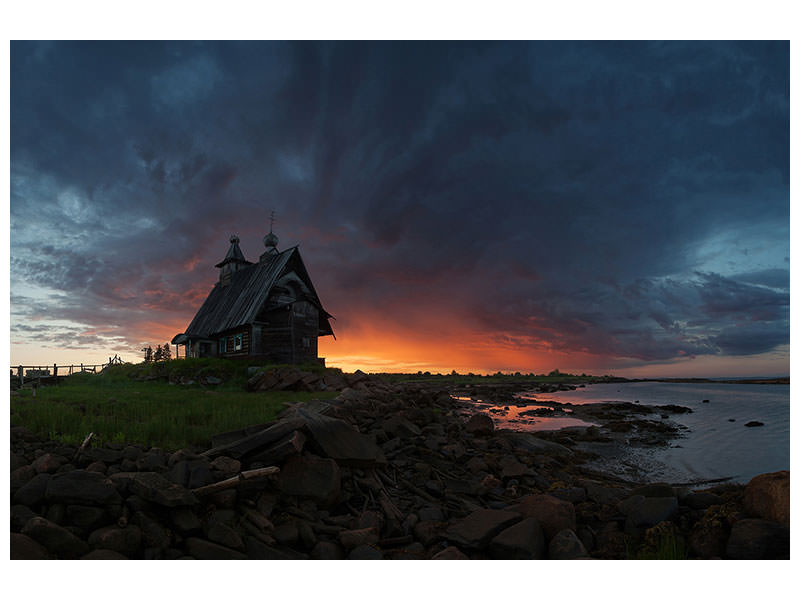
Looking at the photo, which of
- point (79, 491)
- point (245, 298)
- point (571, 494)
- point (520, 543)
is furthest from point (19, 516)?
point (245, 298)

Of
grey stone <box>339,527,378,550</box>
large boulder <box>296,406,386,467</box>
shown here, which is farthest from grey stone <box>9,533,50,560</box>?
large boulder <box>296,406,386,467</box>

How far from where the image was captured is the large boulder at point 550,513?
18.1 ft

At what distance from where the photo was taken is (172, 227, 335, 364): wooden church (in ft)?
97.9

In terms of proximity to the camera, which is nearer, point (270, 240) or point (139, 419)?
point (139, 419)

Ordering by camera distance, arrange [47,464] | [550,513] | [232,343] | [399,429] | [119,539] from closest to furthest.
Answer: [119,539] < [550,513] < [47,464] < [399,429] < [232,343]

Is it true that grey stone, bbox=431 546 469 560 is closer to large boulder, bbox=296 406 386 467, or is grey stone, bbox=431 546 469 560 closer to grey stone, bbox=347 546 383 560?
grey stone, bbox=347 546 383 560

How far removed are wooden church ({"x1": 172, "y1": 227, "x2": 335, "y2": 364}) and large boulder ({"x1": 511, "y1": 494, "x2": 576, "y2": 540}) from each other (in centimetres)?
2581

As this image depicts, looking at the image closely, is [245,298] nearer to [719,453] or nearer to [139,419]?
[139,419]

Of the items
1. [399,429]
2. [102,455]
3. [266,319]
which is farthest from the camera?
[266,319]

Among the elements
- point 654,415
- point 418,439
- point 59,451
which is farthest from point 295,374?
point 654,415

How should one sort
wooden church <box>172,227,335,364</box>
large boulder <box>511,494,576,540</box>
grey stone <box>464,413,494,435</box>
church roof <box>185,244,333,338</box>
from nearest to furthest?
large boulder <box>511,494,576,540</box>
grey stone <box>464,413,494,435</box>
wooden church <box>172,227,335,364</box>
church roof <box>185,244,333,338</box>

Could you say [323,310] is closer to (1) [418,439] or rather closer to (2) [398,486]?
(1) [418,439]

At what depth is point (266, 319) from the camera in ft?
100

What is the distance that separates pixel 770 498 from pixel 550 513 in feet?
9.36
